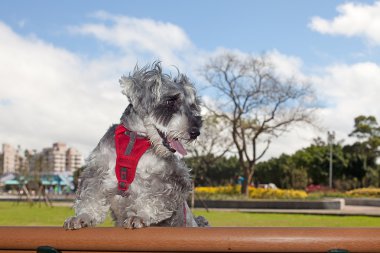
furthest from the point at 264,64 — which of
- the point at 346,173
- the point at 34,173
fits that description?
the point at 346,173

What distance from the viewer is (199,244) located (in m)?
2.54

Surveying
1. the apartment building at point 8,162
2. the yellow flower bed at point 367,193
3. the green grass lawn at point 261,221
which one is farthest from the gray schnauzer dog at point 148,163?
the apartment building at point 8,162

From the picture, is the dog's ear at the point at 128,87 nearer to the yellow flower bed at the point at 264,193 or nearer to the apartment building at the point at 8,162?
the yellow flower bed at the point at 264,193

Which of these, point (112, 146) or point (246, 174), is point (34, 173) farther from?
point (112, 146)

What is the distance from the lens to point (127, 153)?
3.57 m

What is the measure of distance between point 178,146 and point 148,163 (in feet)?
0.72

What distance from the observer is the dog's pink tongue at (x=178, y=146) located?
3586mm

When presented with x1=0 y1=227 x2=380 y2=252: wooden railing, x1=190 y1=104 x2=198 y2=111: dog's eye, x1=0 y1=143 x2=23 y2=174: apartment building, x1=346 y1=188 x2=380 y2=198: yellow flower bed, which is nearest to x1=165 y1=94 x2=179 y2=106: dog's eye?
x1=190 y1=104 x2=198 y2=111: dog's eye

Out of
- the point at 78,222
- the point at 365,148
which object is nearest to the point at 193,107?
the point at 78,222

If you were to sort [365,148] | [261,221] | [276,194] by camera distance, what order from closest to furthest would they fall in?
[261,221] → [276,194] → [365,148]

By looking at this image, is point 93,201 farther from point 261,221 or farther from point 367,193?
point 367,193

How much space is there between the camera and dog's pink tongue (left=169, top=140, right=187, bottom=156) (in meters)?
3.59

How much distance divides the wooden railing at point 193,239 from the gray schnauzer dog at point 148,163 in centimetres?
64

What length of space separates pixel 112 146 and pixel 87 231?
966mm
